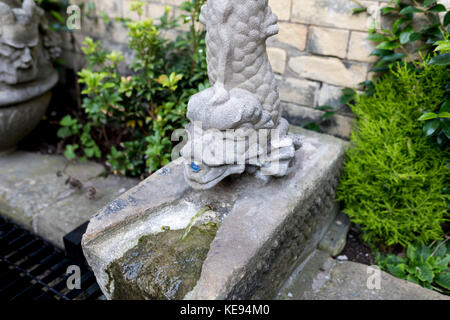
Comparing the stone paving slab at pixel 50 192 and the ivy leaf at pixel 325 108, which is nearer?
the stone paving slab at pixel 50 192

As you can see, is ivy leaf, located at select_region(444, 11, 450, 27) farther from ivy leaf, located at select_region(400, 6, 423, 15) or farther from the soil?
the soil

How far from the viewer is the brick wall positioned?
2.46 metres

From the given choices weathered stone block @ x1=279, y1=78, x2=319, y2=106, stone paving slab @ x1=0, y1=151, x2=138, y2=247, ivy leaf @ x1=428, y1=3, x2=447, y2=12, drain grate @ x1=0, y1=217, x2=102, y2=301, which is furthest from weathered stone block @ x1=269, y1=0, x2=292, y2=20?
drain grate @ x1=0, y1=217, x2=102, y2=301

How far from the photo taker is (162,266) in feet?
4.93

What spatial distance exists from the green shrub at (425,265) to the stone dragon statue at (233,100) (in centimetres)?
100

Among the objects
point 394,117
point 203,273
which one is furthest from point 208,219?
point 394,117

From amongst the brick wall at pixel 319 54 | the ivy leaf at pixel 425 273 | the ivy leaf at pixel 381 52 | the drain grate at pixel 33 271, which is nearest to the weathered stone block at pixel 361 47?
the brick wall at pixel 319 54

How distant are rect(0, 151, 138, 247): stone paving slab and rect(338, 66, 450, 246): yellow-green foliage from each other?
1.71 metres

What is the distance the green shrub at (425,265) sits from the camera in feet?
6.88

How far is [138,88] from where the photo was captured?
2.83 metres

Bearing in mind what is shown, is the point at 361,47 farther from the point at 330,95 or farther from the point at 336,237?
the point at 336,237

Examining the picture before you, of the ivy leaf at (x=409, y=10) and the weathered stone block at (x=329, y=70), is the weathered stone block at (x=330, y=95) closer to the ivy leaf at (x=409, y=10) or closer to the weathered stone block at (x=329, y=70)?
the weathered stone block at (x=329, y=70)

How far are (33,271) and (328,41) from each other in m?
2.40
